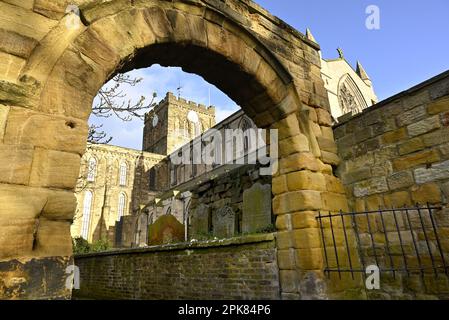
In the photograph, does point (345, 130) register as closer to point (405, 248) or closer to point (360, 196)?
point (360, 196)

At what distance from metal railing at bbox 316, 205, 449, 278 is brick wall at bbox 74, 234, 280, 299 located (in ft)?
2.90

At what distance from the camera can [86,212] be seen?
105ft

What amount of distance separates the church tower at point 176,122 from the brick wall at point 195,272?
30805 millimetres

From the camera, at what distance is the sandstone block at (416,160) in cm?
331

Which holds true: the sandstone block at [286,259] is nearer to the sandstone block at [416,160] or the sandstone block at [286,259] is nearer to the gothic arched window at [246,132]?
the sandstone block at [416,160]

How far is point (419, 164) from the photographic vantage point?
3422 mm

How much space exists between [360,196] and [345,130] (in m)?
1.02

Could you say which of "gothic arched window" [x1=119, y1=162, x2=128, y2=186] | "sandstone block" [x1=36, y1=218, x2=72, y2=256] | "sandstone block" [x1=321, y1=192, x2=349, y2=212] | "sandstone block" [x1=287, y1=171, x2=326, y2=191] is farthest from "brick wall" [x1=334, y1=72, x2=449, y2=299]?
"gothic arched window" [x1=119, y1=162, x2=128, y2=186]

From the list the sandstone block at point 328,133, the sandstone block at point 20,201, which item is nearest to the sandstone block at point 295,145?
the sandstone block at point 328,133

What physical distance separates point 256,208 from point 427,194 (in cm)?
433

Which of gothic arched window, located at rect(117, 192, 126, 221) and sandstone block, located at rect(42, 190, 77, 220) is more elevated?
gothic arched window, located at rect(117, 192, 126, 221)

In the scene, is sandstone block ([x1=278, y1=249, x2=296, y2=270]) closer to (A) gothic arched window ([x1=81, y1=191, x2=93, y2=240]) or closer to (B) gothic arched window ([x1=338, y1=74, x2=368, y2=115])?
(B) gothic arched window ([x1=338, y1=74, x2=368, y2=115])

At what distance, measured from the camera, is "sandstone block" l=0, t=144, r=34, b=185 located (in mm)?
1963

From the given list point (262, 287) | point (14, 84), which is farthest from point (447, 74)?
point (14, 84)
